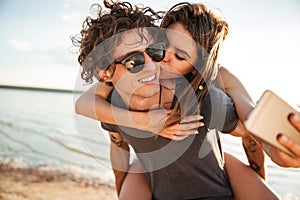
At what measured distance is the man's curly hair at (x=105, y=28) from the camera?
2246mm

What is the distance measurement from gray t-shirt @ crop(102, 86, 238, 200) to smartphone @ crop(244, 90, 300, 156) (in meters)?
0.93

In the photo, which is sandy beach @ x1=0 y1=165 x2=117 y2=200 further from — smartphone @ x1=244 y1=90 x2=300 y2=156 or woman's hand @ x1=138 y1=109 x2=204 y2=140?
smartphone @ x1=244 y1=90 x2=300 y2=156

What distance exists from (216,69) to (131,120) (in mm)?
625

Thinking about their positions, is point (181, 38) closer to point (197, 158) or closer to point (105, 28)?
point (105, 28)

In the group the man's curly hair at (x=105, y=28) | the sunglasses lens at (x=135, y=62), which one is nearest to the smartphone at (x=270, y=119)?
the sunglasses lens at (x=135, y=62)

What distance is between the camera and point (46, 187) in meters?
4.20

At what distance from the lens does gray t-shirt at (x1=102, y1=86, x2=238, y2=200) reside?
201 centimetres

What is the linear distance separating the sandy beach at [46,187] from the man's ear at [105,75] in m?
2.00

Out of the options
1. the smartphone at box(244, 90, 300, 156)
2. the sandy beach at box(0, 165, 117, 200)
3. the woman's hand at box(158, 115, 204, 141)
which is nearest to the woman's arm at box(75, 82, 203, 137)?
the woman's hand at box(158, 115, 204, 141)

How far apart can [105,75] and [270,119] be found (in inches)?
60.8

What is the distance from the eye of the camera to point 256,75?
4.32m

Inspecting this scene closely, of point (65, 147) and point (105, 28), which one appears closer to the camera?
point (105, 28)

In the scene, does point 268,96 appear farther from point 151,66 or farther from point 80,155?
point 80,155

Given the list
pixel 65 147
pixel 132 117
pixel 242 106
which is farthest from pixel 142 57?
pixel 65 147
